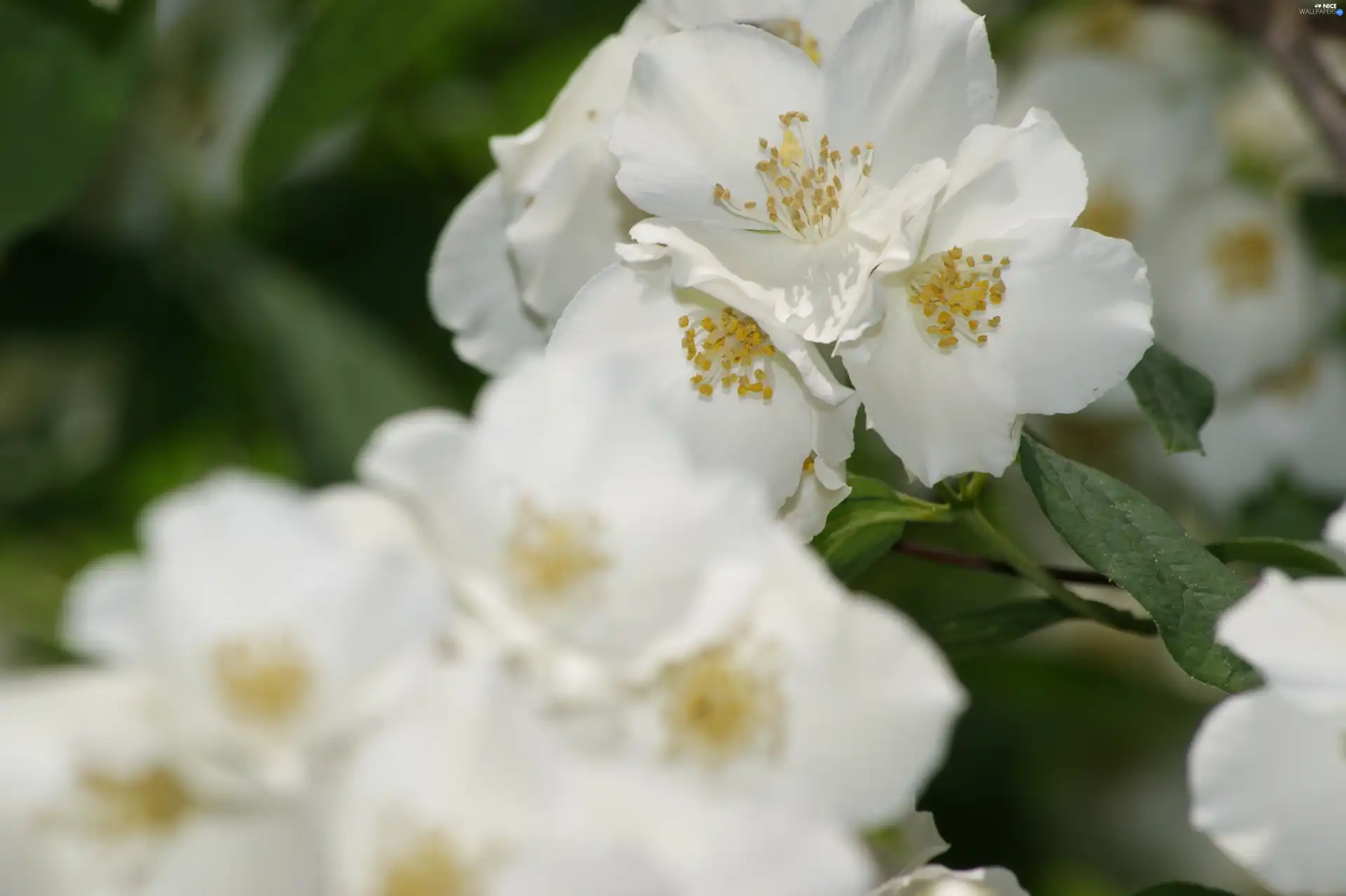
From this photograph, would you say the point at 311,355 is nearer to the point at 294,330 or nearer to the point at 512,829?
the point at 294,330

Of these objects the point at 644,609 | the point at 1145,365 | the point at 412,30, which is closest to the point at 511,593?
the point at 644,609

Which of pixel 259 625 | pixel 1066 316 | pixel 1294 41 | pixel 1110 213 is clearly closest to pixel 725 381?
pixel 1066 316

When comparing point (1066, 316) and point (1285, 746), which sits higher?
point (1066, 316)

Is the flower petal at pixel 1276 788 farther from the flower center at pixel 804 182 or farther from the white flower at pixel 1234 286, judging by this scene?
the white flower at pixel 1234 286

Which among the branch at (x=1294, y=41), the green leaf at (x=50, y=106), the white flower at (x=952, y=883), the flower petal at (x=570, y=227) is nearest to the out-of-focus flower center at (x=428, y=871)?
the white flower at (x=952, y=883)

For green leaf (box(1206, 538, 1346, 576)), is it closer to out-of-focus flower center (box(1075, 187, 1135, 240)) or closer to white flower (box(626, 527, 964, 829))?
white flower (box(626, 527, 964, 829))
